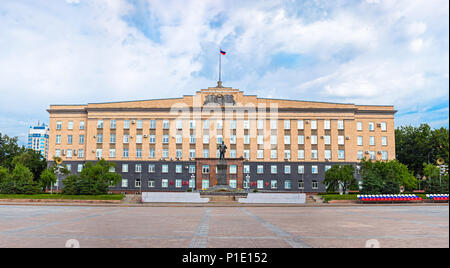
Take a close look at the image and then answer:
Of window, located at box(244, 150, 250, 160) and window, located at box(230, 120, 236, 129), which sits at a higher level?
window, located at box(230, 120, 236, 129)

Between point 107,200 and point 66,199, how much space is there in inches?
166

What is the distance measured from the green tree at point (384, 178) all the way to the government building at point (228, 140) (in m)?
14.4

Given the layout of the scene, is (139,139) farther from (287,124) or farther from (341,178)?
(341,178)

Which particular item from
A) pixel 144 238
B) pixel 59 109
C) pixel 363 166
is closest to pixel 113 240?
pixel 144 238

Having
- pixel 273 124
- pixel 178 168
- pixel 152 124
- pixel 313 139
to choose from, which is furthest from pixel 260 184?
pixel 152 124

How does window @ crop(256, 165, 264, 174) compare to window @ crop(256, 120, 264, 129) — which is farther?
window @ crop(256, 120, 264, 129)

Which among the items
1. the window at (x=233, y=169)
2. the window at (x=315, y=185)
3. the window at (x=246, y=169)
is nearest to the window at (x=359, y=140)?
the window at (x=315, y=185)

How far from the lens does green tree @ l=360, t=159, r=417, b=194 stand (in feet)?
140

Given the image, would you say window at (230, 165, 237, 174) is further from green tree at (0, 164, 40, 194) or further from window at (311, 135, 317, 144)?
green tree at (0, 164, 40, 194)

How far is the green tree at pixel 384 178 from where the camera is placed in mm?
42750

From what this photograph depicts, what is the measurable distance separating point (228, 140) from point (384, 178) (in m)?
26.5

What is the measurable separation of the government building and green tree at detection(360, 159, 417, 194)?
1438 centimetres

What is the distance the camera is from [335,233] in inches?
515

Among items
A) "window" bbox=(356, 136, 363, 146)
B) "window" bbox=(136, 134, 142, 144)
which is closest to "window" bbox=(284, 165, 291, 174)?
"window" bbox=(356, 136, 363, 146)
